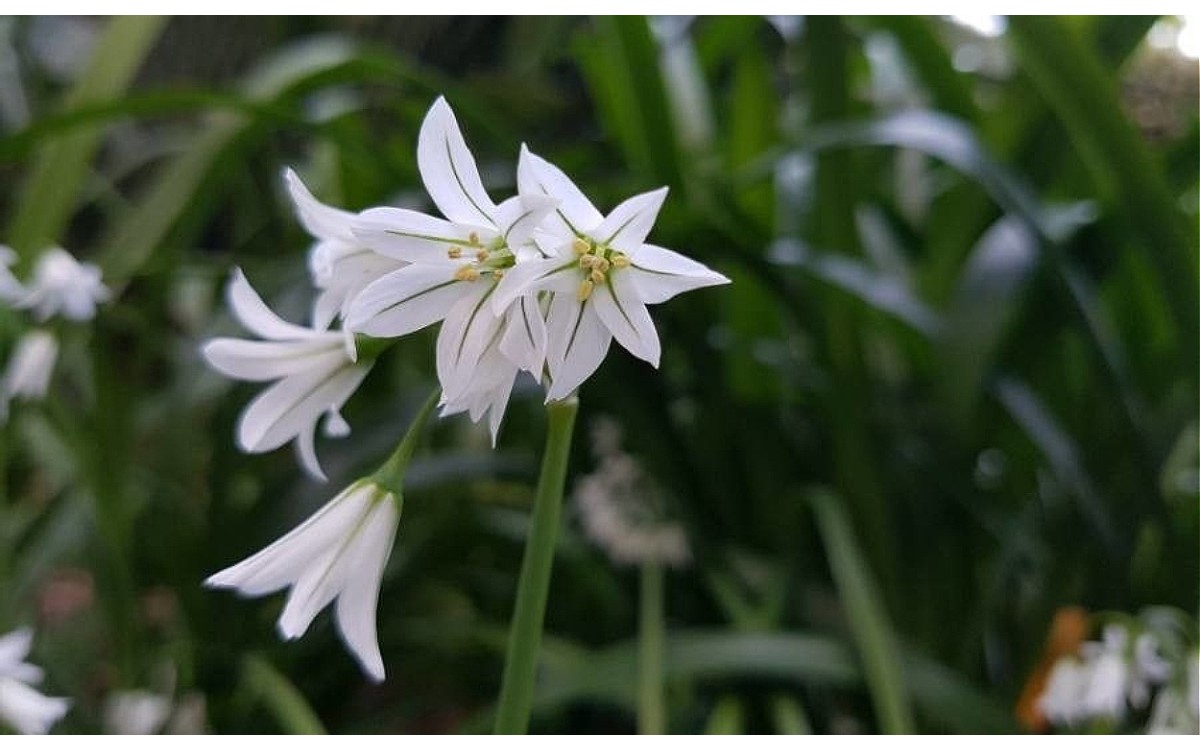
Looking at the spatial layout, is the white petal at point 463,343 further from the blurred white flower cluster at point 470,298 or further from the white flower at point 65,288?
the white flower at point 65,288

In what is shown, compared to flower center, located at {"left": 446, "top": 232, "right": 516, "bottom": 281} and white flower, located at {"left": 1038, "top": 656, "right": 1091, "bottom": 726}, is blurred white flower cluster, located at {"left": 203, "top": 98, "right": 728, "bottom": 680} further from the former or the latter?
white flower, located at {"left": 1038, "top": 656, "right": 1091, "bottom": 726}

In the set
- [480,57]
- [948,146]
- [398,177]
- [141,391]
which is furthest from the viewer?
[480,57]

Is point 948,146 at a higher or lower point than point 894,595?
higher

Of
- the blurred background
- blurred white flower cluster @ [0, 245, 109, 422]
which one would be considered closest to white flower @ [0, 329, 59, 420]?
blurred white flower cluster @ [0, 245, 109, 422]

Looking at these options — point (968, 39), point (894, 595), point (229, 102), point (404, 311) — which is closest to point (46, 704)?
point (404, 311)

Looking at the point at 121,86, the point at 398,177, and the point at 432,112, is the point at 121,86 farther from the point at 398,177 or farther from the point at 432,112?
the point at 432,112

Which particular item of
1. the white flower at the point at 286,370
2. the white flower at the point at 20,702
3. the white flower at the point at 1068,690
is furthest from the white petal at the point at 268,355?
the white flower at the point at 1068,690
